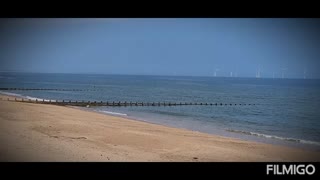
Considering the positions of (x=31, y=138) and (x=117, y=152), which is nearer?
(x=117, y=152)

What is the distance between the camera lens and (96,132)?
10.2 m

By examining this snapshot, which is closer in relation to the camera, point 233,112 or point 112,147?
point 112,147

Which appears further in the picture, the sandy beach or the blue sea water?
the blue sea water

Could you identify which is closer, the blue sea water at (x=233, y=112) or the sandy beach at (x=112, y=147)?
the sandy beach at (x=112, y=147)

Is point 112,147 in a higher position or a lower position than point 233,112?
higher
